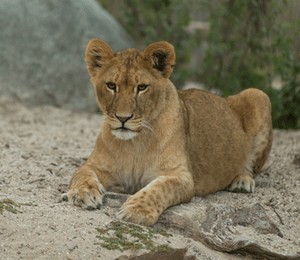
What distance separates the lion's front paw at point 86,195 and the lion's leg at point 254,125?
174 cm

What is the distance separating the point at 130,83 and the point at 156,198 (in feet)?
2.47

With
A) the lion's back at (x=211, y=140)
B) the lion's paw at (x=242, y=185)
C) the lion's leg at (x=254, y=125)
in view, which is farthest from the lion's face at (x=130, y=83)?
the lion's leg at (x=254, y=125)

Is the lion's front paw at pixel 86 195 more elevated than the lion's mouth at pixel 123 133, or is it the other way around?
the lion's mouth at pixel 123 133

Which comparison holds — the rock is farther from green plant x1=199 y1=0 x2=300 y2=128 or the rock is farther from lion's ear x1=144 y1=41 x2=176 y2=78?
green plant x1=199 y1=0 x2=300 y2=128

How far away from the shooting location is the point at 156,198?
5180mm

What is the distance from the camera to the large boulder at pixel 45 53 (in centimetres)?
1016

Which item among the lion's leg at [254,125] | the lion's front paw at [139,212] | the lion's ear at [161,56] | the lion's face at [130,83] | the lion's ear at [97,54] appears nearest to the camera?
the lion's front paw at [139,212]

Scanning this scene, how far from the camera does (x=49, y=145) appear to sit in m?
8.12

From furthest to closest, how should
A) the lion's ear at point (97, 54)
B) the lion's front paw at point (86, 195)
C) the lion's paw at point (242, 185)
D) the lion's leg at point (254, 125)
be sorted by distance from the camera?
the lion's leg at point (254, 125)
the lion's paw at point (242, 185)
the lion's ear at point (97, 54)
the lion's front paw at point (86, 195)

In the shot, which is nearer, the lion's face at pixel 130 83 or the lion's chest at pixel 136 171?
the lion's face at pixel 130 83

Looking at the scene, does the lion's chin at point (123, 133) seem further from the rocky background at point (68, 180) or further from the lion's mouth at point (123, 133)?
the rocky background at point (68, 180)

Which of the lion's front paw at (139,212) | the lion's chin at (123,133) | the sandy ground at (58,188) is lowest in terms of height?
the sandy ground at (58,188)

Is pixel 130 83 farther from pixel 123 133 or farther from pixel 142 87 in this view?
pixel 123 133

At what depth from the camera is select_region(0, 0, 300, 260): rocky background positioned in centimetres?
463
